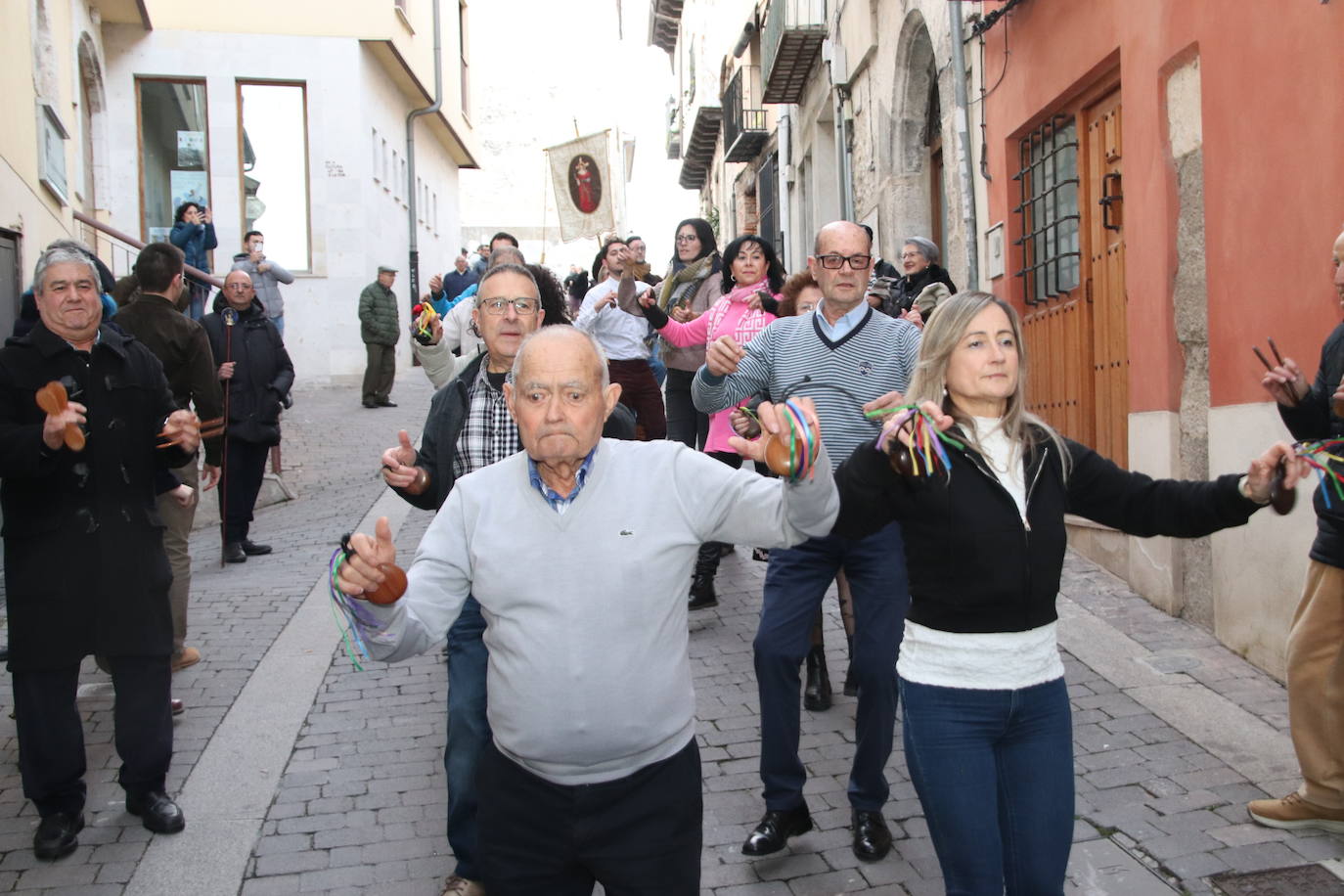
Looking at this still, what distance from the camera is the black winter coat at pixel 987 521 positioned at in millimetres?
3008

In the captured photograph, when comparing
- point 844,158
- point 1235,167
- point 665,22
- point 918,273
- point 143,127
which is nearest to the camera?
point 1235,167

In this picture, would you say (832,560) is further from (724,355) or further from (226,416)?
(226,416)

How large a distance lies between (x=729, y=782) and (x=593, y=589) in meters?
2.50

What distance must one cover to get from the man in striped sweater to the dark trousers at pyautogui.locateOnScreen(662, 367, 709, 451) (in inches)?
147

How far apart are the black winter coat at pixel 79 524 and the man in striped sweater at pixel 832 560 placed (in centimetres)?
203

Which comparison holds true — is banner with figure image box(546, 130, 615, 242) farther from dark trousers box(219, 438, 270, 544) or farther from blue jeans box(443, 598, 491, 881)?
blue jeans box(443, 598, 491, 881)

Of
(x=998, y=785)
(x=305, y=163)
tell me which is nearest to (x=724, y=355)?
(x=998, y=785)

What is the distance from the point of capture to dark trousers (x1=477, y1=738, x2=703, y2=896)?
2.77 m

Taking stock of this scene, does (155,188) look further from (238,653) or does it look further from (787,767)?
(787,767)

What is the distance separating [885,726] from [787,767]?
34 centimetres

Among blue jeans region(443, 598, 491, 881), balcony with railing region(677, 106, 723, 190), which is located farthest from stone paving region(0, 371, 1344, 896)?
balcony with railing region(677, 106, 723, 190)

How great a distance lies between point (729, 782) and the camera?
197 inches

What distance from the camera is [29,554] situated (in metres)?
4.50

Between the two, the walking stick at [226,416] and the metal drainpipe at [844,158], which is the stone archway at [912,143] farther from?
the walking stick at [226,416]
